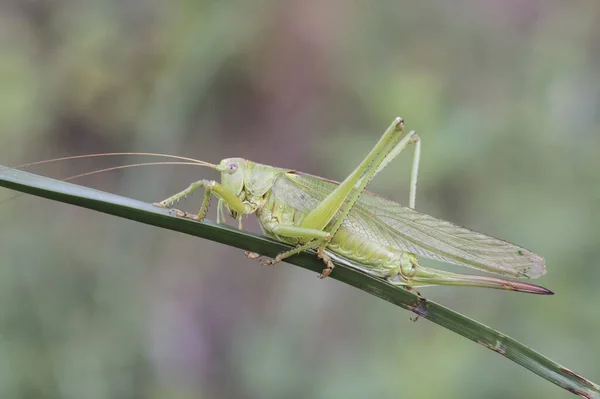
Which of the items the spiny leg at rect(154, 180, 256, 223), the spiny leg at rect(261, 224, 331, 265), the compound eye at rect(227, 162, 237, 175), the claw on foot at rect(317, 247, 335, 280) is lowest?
the claw on foot at rect(317, 247, 335, 280)

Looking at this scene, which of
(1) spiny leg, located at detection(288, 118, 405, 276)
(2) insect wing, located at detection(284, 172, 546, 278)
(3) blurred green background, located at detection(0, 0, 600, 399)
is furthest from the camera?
(3) blurred green background, located at detection(0, 0, 600, 399)

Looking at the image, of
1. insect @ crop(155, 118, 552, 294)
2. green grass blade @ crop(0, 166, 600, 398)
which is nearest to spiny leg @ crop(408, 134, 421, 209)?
insect @ crop(155, 118, 552, 294)

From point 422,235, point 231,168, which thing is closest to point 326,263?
point 422,235

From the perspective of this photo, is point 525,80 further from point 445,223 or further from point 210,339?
point 210,339

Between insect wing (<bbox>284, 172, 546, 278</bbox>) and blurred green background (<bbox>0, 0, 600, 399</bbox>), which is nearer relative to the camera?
insect wing (<bbox>284, 172, 546, 278</bbox>)

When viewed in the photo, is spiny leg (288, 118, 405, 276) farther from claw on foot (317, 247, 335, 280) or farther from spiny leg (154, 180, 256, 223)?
spiny leg (154, 180, 256, 223)

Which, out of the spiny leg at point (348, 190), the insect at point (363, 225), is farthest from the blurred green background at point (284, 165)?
the spiny leg at point (348, 190)

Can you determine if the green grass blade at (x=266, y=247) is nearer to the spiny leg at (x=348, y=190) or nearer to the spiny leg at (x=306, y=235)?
the spiny leg at (x=306, y=235)
